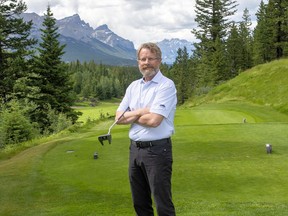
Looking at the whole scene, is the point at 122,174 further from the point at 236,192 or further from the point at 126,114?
the point at 126,114

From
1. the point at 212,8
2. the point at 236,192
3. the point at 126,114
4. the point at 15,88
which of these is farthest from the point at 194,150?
the point at 212,8

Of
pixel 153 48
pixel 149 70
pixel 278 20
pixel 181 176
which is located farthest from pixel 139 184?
pixel 278 20

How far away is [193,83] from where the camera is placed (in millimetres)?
101750

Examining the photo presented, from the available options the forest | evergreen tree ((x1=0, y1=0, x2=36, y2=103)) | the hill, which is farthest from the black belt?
evergreen tree ((x1=0, y1=0, x2=36, y2=103))

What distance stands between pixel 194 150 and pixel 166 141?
7835 mm

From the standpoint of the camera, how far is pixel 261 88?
117 ft

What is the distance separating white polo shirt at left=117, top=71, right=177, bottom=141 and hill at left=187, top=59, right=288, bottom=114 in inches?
1025

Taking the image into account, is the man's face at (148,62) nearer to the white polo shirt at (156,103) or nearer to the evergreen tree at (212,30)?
the white polo shirt at (156,103)

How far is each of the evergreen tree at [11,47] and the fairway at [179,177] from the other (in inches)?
915

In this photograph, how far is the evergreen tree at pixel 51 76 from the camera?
130 ft

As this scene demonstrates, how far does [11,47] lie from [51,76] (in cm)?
601

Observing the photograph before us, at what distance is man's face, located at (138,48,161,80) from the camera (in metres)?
4.99

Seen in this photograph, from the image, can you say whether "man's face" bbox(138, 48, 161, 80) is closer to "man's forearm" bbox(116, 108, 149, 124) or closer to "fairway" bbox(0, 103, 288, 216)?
"man's forearm" bbox(116, 108, 149, 124)

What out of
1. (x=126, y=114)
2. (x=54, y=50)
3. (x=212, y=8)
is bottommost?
(x=126, y=114)
